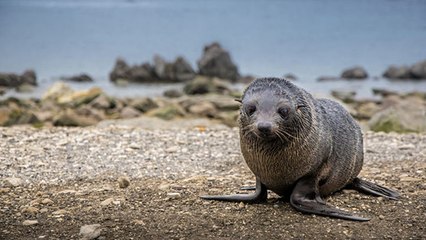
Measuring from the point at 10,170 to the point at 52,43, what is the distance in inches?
2233

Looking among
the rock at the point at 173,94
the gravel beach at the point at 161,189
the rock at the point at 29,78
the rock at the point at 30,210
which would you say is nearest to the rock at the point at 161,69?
the rock at the point at 29,78

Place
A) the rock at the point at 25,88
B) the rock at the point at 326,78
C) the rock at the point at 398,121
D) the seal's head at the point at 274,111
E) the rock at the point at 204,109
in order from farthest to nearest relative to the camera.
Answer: the rock at the point at 326,78, the rock at the point at 25,88, the rock at the point at 204,109, the rock at the point at 398,121, the seal's head at the point at 274,111

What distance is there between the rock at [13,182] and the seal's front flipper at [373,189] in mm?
3681

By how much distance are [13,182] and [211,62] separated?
29.2 m

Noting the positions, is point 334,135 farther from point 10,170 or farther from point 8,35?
point 8,35

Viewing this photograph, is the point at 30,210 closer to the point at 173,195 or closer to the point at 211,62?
the point at 173,195

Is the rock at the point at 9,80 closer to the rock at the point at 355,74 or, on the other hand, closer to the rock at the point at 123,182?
the rock at the point at 355,74

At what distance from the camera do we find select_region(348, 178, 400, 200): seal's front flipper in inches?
271

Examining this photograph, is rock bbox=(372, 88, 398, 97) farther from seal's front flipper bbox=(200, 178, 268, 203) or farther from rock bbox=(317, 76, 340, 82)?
seal's front flipper bbox=(200, 178, 268, 203)

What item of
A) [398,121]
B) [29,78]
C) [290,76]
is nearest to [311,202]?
[398,121]

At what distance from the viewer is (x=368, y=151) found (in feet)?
32.9

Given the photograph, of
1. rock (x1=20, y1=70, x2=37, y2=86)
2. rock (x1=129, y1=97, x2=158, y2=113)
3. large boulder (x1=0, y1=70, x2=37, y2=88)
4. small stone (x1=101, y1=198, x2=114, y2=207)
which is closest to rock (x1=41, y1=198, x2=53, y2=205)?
small stone (x1=101, y1=198, x2=114, y2=207)

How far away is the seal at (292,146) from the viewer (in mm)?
5953

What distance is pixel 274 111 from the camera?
19.3 feet
